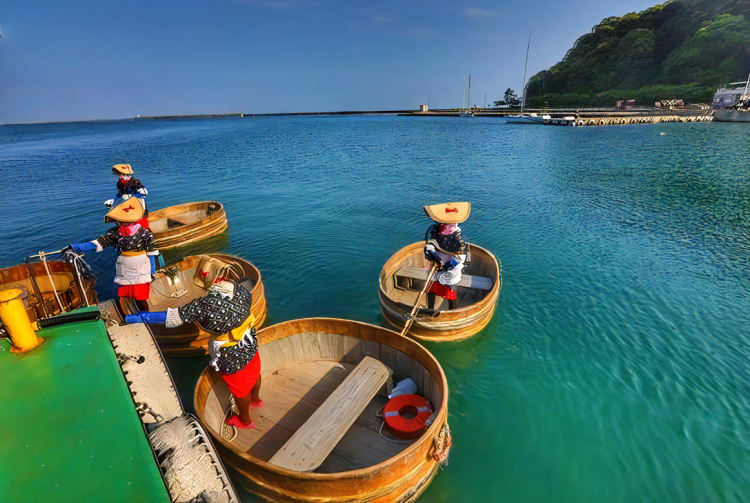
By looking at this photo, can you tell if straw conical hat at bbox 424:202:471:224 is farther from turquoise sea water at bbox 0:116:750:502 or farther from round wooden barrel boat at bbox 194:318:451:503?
turquoise sea water at bbox 0:116:750:502

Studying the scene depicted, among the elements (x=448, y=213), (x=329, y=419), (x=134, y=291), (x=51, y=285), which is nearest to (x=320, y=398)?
(x=329, y=419)

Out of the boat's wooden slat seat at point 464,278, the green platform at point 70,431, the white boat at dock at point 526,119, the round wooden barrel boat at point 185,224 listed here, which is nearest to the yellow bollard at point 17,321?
the green platform at point 70,431

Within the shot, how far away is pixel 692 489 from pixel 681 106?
112 meters

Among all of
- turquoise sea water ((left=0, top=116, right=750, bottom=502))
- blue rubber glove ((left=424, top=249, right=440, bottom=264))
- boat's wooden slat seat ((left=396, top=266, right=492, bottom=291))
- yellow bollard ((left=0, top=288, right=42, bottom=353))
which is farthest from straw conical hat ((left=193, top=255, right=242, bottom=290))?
boat's wooden slat seat ((left=396, top=266, right=492, bottom=291))

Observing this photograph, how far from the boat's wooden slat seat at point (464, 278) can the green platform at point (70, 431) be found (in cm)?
751

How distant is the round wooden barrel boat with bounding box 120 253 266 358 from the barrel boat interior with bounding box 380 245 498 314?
347 centimetres

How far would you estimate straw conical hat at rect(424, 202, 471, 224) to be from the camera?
300 inches

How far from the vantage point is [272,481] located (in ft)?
14.5

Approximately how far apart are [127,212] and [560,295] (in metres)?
12.4

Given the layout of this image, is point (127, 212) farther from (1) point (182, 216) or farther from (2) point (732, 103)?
(2) point (732, 103)

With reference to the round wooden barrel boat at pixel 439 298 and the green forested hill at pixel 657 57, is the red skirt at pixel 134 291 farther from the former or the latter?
the green forested hill at pixel 657 57

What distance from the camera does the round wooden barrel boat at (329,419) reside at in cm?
437

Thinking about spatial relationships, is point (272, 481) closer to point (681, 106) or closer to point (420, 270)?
point (420, 270)

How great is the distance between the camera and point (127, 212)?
7.20 metres
